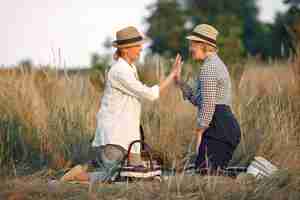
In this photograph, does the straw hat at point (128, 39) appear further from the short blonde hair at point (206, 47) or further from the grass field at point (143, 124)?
the grass field at point (143, 124)

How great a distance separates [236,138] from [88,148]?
1970 millimetres

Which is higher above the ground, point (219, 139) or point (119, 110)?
point (119, 110)

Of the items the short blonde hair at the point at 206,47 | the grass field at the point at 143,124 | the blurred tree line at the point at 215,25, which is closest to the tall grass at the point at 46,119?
the grass field at the point at 143,124

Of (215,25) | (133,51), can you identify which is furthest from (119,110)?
(215,25)

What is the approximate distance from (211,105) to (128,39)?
1035 mm

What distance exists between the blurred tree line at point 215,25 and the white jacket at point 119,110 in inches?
971

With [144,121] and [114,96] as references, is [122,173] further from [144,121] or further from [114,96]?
[144,121]

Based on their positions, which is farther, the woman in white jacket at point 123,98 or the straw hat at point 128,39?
the straw hat at point 128,39

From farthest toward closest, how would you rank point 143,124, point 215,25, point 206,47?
point 215,25 → point 143,124 → point 206,47

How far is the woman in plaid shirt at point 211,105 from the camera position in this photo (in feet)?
25.3

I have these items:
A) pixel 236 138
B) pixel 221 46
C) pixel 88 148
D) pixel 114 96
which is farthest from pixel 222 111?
pixel 221 46

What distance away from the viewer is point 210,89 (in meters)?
7.72

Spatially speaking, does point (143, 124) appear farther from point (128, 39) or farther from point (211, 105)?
point (128, 39)

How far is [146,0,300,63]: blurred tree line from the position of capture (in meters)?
36.2
